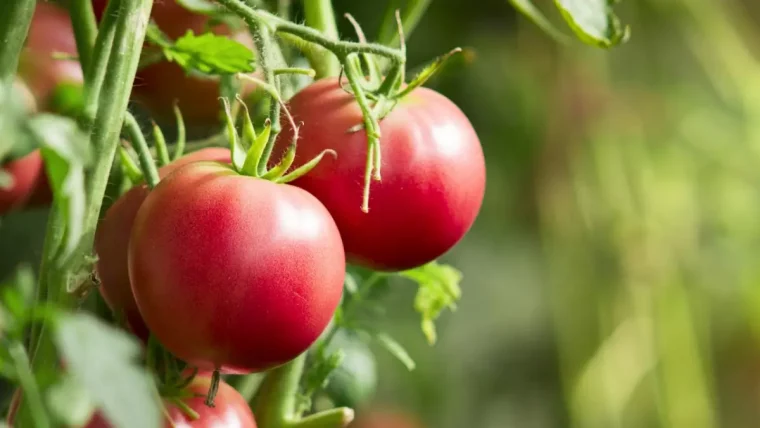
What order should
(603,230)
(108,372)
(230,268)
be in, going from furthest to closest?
1. (603,230)
2. (230,268)
3. (108,372)

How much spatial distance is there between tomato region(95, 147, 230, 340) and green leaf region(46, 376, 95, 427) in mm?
152

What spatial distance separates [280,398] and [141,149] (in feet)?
0.51

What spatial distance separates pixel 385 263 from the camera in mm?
383

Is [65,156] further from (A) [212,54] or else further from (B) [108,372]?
(A) [212,54]

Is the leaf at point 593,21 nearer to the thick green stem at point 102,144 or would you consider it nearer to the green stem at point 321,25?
the green stem at point 321,25

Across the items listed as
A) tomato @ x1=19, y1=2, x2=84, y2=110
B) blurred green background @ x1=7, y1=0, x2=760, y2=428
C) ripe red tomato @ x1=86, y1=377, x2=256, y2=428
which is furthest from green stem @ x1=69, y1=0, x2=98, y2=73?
blurred green background @ x1=7, y1=0, x2=760, y2=428

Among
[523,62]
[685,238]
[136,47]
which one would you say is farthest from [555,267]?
[136,47]

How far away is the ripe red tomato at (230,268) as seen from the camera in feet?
1.03

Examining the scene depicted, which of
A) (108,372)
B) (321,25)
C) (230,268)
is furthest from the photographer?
(321,25)

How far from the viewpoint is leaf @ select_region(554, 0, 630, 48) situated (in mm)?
436

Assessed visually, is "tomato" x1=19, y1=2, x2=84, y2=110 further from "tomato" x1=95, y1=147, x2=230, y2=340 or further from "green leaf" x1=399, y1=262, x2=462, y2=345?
"green leaf" x1=399, y1=262, x2=462, y2=345

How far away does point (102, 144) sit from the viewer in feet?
1.01

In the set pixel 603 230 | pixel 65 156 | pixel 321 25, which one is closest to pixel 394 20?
pixel 321 25

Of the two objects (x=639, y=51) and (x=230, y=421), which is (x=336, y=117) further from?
(x=639, y=51)
